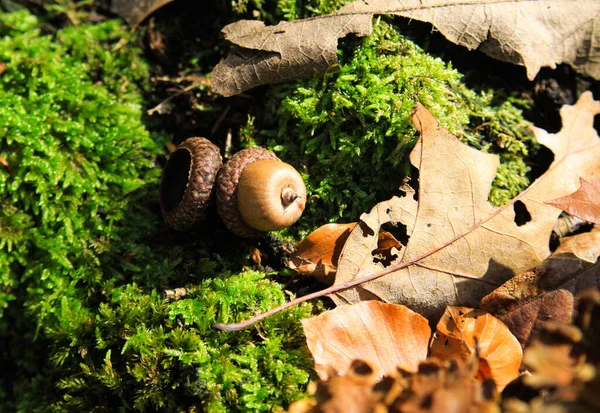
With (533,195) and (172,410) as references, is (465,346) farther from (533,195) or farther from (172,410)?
(172,410)

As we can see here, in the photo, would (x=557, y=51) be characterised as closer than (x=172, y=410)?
No

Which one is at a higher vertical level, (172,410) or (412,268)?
(412,268)

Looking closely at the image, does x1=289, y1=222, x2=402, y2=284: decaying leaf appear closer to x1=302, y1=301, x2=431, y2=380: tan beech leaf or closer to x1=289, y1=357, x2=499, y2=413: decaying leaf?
x1=302, y1=301, x2=431, y2=380: tan beech leaf

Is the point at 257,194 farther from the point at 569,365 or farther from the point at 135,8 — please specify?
the point at 135,8

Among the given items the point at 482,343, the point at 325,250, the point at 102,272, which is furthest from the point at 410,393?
the point at 102,272

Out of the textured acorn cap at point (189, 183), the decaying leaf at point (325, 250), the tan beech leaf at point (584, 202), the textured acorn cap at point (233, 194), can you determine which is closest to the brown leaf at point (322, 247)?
the decaying leaf at point (325, 250)

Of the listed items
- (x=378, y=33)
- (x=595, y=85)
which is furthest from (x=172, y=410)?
(x=595, y=85)
